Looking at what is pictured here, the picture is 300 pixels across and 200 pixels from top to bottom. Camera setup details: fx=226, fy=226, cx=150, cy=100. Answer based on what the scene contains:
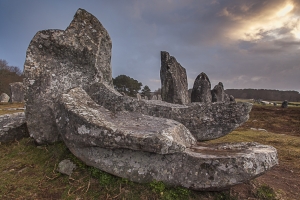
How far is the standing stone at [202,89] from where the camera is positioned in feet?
62.9

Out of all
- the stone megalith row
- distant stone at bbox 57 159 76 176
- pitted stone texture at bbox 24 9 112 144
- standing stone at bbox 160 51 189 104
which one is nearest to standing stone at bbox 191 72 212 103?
standing stone at bbox 160 51 189 104

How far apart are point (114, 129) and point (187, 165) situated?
1.77m

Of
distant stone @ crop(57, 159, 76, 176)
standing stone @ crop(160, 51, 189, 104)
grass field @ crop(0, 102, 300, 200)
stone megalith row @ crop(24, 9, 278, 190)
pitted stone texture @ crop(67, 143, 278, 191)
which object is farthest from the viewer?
standing stone @ crop(160, 51, 189, 104)

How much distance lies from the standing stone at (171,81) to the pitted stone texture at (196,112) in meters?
6.90

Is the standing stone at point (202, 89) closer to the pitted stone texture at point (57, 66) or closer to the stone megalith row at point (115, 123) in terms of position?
the stone megalith row at point (115, 123)

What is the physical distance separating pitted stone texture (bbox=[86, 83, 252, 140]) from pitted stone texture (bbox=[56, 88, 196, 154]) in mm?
829

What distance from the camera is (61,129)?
18.7ft

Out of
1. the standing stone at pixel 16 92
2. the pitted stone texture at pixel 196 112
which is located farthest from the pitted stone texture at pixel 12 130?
the standing stone at pixel 16 92

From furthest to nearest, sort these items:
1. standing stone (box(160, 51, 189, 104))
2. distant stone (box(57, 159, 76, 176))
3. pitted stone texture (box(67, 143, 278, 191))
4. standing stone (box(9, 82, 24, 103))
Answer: standing stone (box(9, 82, 24, 103))
standing stone (box(160, 51, 189, 104))
distant stone (box(57, 159, 76, 176))
pitted stone texture (box(67, 143, 278, 191))

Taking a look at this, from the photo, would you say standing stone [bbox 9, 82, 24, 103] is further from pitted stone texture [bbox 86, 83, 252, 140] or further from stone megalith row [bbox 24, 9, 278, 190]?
pitted stone texture [bbox 86, 83, 252, 140]

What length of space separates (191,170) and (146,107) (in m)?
2.85

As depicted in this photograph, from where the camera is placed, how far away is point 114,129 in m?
4.96

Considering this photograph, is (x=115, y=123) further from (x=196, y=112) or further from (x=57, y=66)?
(x=57, y=66)

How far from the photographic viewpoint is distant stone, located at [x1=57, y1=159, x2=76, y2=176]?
5624mm
